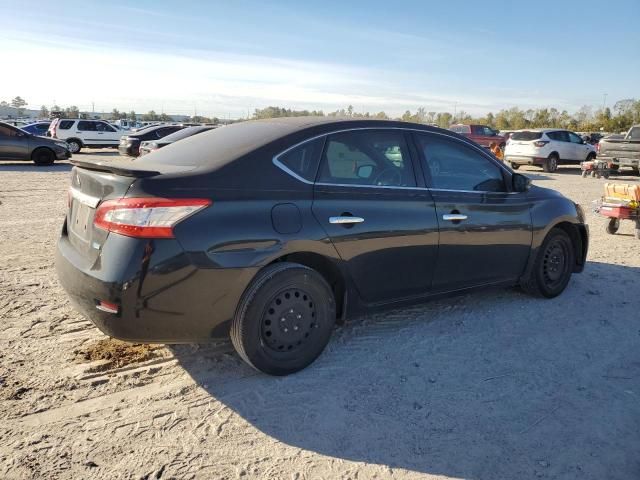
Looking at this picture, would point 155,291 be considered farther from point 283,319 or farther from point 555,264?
point 555,264

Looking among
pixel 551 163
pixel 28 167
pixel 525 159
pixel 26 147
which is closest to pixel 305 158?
pixel 28 167

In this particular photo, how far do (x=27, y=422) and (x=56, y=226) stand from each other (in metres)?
5.54

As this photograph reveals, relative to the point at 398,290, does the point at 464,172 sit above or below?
above

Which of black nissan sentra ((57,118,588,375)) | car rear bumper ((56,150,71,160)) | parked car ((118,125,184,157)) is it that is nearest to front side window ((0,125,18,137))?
car rear bumper ((56,150,71,160))

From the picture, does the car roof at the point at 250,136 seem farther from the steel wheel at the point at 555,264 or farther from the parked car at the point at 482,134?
the parked car at the point at 482,134

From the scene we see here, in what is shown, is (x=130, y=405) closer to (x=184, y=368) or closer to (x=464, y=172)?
(x=184, y=368)

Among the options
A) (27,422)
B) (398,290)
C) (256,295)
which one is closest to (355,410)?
(256,295)

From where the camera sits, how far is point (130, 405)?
3182 millimetres

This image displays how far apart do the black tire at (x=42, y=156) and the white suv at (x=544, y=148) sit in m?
17.3

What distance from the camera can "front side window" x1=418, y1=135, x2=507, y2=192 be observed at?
439cm

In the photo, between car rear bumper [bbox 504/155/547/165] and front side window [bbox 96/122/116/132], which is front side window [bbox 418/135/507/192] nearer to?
car rear bumper [bbox 504/155/547/165]

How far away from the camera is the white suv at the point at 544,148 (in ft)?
69.7

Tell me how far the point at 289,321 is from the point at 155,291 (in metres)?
0.92

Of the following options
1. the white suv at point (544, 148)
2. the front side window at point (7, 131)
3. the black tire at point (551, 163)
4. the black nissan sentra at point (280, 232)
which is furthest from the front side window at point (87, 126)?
the black nissan sentra at point (280, 232)
